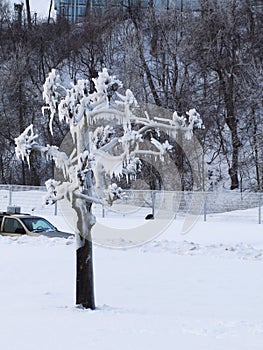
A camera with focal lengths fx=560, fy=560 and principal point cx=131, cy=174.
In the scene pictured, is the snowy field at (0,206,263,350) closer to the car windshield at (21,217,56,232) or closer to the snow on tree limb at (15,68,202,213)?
the car windshield at (21,217,56,232)

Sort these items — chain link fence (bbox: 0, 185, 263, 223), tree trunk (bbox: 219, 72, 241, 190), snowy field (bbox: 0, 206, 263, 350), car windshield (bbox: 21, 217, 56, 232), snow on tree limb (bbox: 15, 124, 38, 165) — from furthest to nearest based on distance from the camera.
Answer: tree trunk (bbox: 219, 72, 241, 190) → chain link fence (bbox: 0, 185, 263, 223) → car windshield (bbox: 21, 217, 56, 232) → snow on tree limb (bbox: 15, 124, 38, 165) → snowy field (bbox: 0, 206, 263, 350)

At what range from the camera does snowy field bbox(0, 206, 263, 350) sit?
6551mm

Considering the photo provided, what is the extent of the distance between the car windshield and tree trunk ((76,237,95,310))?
918 centimetres

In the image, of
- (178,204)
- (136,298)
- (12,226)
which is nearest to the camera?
(136,298)

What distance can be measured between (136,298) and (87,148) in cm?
264

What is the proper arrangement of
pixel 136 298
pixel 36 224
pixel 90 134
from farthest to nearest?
pixel 36 224 < pixel 136 298 < pixel 90 134

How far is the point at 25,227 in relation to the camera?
17.4 meters

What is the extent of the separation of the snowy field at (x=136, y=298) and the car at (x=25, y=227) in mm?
804

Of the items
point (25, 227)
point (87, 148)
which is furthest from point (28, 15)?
point (87, 148)

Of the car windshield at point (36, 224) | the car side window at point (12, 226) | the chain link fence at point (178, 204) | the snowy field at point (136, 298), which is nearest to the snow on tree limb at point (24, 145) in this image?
the snowy field at point (136, 298)

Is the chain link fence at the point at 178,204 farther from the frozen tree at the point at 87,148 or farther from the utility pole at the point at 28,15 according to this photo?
the utility pole at the point at 28,15

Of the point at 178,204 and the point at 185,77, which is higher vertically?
the point at 185,77

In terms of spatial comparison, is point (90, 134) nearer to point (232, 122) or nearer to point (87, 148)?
point (87, 148)

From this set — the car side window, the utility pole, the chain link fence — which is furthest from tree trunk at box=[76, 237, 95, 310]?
the utility pole
